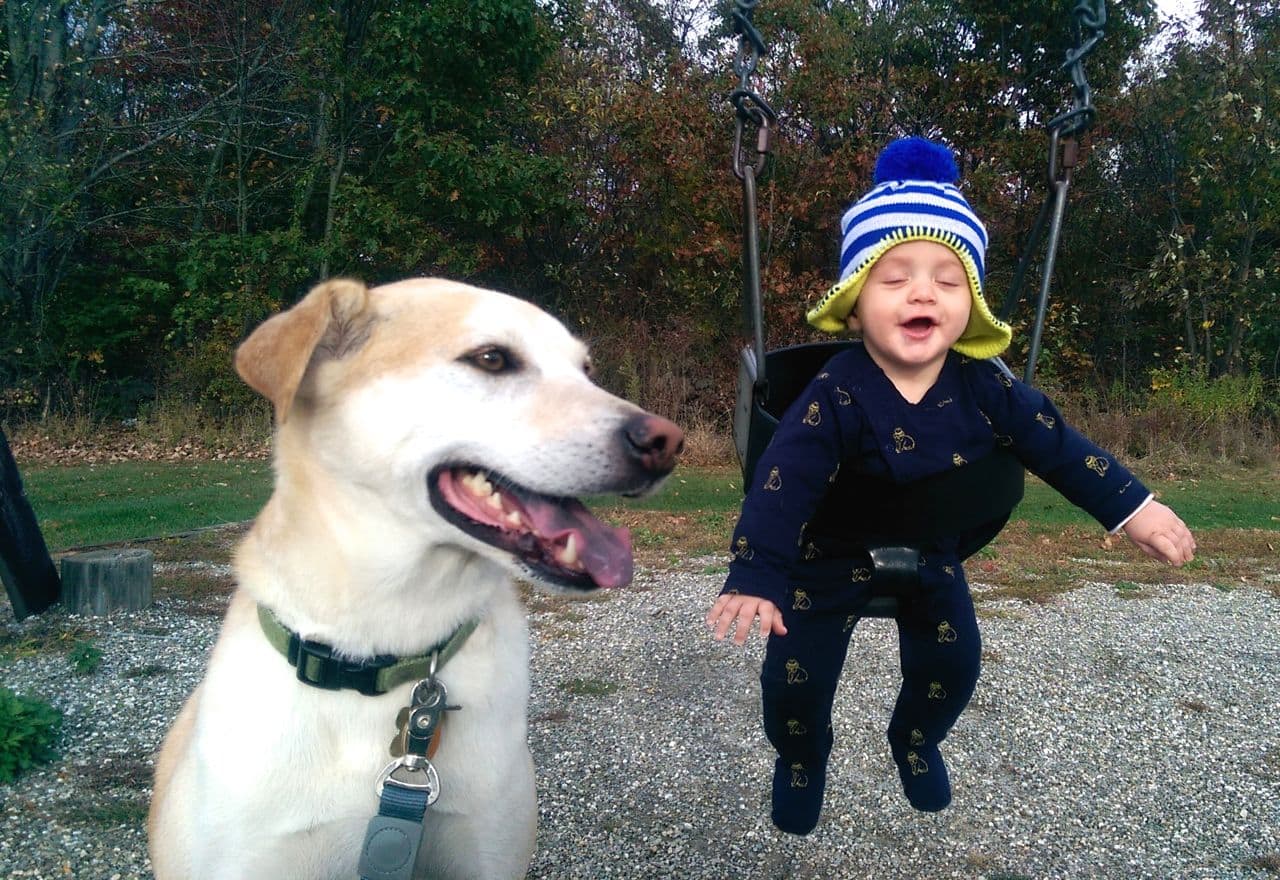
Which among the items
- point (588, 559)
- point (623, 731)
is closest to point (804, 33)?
point (623, 731)

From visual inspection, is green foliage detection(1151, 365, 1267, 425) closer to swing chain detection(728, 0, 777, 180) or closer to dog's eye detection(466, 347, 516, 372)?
swing chain detection(728, 0, 777, 180)

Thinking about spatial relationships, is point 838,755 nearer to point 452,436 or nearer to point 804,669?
point 804,669

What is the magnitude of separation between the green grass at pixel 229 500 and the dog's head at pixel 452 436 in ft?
18.0

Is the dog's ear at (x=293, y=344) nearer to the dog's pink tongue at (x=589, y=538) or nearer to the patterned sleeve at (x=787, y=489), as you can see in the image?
the dog's pink tongue at (x=589, y=538)

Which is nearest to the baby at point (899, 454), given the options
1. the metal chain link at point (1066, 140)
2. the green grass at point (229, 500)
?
the metal chain link at point (1066, 140)

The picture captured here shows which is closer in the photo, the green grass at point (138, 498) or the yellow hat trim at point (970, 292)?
the yellow hat trim at point (970, 292)

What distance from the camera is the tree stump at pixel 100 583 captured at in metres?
5.43

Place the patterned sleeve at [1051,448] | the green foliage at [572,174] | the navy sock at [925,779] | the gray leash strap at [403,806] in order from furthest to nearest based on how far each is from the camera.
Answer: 1. the green foliage at [572,174]
2. the navy sock at [925,779]
3. the patterned sleeve at [1051,448]
4. the gray leash strap at [403,806]

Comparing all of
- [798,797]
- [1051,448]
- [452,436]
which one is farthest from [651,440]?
[798,797]

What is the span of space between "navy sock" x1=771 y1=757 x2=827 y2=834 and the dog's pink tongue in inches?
47.1

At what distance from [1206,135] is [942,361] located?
1358cm

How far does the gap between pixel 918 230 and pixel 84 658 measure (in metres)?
4.51

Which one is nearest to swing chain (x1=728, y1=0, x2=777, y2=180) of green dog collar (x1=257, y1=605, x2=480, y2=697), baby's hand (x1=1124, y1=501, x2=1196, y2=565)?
baby's hand (x1=1124, y1=501, x2=1196, y2=565)

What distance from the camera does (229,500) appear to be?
30.8 ft
